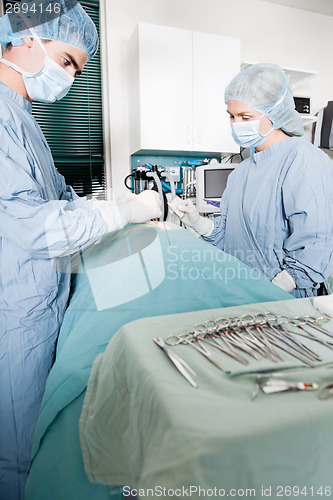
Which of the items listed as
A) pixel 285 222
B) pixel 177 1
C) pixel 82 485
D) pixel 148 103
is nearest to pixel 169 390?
pixel 82 485

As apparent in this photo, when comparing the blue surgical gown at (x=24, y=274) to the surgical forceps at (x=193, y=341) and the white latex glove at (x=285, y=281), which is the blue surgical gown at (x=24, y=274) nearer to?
the surgical forceps at (x=193, y=341)

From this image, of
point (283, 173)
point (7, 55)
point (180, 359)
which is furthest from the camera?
point (283, 173)

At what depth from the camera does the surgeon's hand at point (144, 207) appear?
1.09 meters

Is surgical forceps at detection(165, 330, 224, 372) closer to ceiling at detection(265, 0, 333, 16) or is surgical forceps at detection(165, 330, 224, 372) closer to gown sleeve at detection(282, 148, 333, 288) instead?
gown sleeve at detection(282, 148, 333, 288)

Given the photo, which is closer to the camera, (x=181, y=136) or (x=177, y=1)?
(x=181, y=136)

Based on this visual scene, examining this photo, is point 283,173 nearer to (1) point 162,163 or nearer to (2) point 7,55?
(2) point 7,55

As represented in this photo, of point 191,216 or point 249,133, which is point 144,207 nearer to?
point 191,216

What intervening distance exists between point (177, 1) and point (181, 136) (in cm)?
124

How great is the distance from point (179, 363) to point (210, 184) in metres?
2.30

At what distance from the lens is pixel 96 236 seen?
972 mm

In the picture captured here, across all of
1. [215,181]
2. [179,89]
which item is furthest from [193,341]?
[179,89]

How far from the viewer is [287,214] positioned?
137cm

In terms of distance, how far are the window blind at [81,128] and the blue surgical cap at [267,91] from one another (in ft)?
5.43

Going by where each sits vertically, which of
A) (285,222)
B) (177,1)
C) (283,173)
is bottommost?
(285,222)
